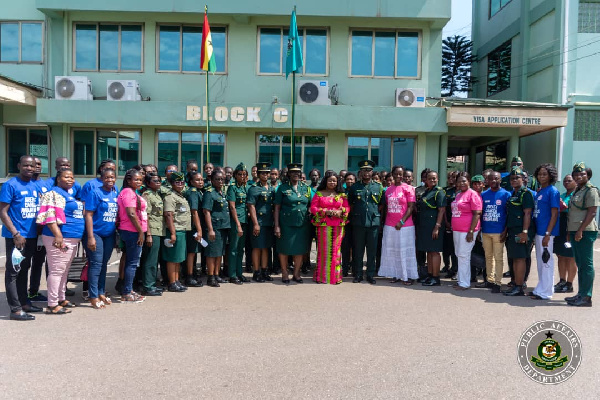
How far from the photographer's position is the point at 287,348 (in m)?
4.33

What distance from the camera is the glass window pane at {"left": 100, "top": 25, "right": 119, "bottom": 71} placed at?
47.4 feet

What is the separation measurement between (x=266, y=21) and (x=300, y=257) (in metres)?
9.62

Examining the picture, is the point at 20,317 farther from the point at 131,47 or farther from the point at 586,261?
the point at 131,47

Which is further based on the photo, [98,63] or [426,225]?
[98,63]

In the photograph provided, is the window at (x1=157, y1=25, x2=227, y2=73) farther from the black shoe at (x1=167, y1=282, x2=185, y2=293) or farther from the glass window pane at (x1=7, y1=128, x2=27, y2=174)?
the black shoe at (x1=167, y1=282, x2=185, y2=293)

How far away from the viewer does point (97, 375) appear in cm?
369

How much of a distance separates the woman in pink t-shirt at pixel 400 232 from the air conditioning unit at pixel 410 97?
730 cm

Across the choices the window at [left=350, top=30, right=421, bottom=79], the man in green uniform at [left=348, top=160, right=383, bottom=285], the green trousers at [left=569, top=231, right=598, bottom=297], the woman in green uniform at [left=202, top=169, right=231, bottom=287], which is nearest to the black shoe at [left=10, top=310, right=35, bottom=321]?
the woman in green uniform at [left=202, top=169, right=231, bottom=287]

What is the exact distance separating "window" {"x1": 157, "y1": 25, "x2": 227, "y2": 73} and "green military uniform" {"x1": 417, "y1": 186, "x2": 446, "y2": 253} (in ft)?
31.0

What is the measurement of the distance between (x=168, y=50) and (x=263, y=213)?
948 cm

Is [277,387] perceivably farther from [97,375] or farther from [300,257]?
[300,257]

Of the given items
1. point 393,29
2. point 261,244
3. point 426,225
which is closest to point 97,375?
point 261,244
